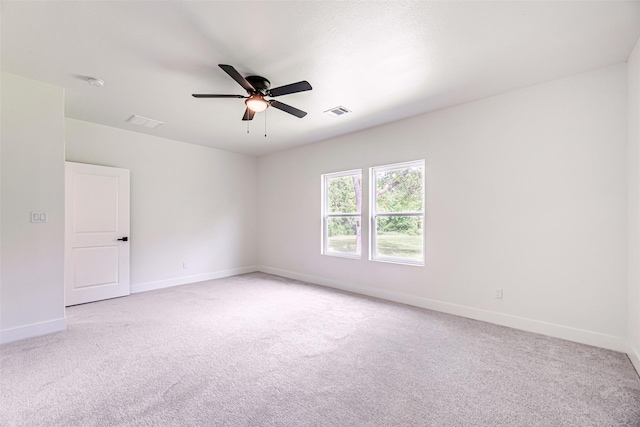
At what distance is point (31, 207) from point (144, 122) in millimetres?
1884

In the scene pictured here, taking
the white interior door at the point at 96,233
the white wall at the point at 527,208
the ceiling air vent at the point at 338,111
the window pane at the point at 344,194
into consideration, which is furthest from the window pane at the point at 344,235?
the white interior door at the point at 96,233

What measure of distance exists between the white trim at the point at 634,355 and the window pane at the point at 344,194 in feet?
11.3

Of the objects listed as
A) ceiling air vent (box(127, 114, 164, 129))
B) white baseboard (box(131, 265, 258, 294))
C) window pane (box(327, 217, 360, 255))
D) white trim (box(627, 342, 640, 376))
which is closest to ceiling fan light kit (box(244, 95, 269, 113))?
ceiling air vent (box(127, 114, 164, 129))

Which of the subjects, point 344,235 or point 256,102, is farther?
point 344,235

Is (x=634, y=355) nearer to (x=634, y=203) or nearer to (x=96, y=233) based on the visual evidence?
(x=634, y=203)

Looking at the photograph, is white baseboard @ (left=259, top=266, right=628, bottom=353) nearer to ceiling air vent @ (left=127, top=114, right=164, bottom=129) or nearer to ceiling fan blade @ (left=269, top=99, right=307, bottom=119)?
ceiling fan blade @ (left=269, top=99, right=307, bottom=119)

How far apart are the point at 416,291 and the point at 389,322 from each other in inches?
33.9

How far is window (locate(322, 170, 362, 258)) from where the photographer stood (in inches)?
197

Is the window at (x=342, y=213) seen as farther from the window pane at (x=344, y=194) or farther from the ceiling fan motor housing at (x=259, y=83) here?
the ceiling fan motor housing at (x=259, y=83)

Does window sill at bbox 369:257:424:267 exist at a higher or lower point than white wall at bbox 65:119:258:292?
lower

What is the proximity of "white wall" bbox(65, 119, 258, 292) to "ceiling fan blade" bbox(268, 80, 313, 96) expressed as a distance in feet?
11.2

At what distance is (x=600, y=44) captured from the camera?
2.39 meters

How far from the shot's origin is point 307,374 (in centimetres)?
230

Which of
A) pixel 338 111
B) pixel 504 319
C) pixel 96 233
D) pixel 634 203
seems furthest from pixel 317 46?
pixel 96 233
